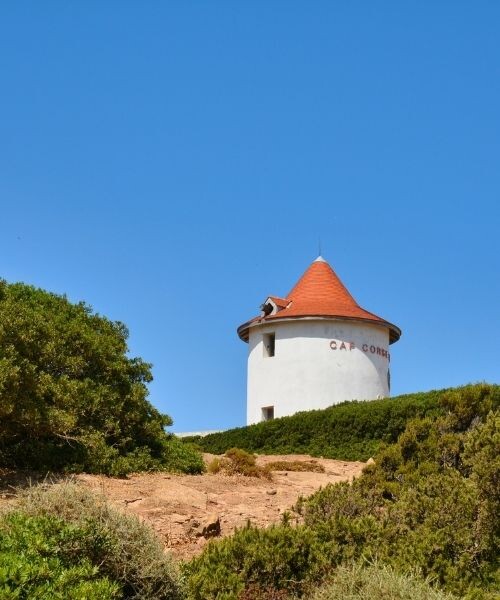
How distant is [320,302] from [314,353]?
2.11 metres

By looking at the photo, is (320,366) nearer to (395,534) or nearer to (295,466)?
(295,466)

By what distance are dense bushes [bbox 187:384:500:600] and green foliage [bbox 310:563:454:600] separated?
460 millimetres

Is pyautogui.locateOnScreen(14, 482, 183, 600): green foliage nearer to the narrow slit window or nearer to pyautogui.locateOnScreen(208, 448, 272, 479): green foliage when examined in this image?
pyautogui.locateOnScreen(208, 448, 272, 479): green foliage

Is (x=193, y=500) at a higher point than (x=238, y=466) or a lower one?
lower

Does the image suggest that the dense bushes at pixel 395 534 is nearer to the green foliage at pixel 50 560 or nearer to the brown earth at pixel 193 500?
the green foliage at pixel 50 560

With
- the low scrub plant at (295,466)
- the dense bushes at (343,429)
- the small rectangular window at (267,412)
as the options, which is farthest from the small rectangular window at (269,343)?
the low scrub plant at (295,466)

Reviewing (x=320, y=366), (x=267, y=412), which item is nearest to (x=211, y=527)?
(x=320, y=366)

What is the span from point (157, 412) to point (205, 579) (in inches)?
329

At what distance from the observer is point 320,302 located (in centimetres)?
3344

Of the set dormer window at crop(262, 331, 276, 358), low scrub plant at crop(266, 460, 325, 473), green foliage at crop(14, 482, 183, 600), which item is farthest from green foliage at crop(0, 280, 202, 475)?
dormer window at crop(262, 331, 276, 358)

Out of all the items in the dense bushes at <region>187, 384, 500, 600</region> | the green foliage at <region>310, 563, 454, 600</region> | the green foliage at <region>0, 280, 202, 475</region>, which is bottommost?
the green foliage at <region>310, 563, 454, 600</region>

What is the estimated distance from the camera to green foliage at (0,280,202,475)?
12.1 meters

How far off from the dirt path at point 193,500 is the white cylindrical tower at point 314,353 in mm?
17999

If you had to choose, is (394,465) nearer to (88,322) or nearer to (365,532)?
(365,532)
